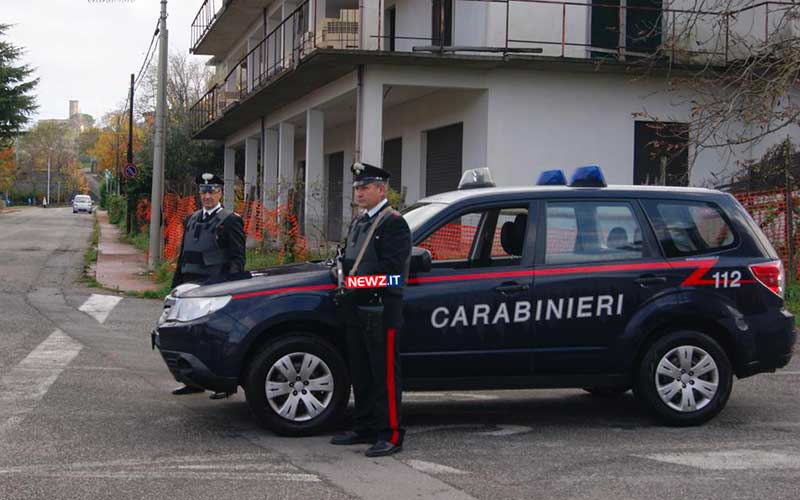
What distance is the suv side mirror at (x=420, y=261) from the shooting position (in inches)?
266

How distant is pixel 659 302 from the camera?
284 inches

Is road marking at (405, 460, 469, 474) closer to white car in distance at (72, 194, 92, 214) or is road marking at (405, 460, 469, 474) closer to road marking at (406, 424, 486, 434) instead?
road marking at (406, 424, 486, 434)

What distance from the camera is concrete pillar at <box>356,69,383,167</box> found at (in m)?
18.8

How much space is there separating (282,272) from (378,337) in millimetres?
1105

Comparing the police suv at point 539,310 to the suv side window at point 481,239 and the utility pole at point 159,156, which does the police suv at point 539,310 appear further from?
the utility pole at point 159,156

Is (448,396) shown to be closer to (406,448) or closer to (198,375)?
(406,448)

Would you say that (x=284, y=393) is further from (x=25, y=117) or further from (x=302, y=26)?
(x=25, y=117)

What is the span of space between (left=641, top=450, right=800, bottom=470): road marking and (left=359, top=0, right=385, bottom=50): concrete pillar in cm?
1414

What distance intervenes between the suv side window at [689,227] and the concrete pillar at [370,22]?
12.7 meters

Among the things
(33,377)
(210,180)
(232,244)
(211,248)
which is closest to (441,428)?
(232,244)

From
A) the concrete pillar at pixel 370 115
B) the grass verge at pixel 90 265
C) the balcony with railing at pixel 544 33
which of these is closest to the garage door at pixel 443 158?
the balcony with railing at pixel 544 33

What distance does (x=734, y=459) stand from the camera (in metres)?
6.41

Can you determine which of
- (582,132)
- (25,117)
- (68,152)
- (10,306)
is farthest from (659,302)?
(68,152)

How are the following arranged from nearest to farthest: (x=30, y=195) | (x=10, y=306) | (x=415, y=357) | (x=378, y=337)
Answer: (x=378, y=337), (x=415, y=357), (x=10, y=306), (x=30, y=195)
